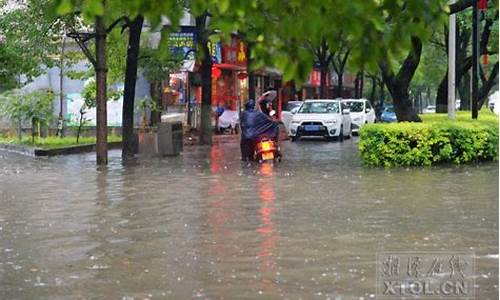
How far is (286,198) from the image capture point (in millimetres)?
11891

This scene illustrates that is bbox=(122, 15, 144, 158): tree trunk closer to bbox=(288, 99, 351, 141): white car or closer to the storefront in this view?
bbox=(288, 99, 351, 141): white car

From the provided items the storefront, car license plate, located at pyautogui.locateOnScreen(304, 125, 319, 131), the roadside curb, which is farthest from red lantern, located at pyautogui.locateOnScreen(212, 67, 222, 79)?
the roadside curb

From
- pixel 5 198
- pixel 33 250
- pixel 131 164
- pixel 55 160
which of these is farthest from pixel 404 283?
pixel 55 160

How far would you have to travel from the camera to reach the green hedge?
654 inches

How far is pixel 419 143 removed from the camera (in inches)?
658

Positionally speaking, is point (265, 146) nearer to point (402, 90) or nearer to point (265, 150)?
point (265, 150)

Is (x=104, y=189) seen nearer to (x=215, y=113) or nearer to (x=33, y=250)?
(x=33, y=250)

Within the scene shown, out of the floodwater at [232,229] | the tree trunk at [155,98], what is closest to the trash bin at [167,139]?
the floodwater at [232,229]

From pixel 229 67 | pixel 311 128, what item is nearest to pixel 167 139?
pixel 311 128

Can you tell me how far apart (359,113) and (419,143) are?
19.5 meters

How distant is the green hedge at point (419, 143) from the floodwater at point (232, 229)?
0.59 metres

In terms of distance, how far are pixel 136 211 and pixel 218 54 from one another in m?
24.5

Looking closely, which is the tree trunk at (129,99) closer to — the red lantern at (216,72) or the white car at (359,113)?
the red lantern at (216,72)

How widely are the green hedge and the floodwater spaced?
1.95ft
